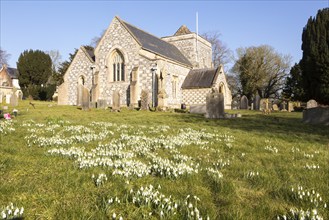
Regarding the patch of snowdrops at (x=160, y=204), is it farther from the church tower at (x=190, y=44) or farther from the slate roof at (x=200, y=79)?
the church tower at (x=190, y=44)

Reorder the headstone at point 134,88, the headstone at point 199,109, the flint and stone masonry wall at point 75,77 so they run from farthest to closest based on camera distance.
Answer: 1. the flint and stone masonry wall at point 75,77
2. the headstone at point 134,88
3. the headstone at point 199,109

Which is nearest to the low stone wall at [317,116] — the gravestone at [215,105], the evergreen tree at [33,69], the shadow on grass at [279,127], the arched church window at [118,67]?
the shadow on grass at [279,127]

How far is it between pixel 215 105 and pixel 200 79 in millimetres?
20652

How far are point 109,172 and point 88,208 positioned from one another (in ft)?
4.71

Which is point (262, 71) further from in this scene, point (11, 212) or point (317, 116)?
point (11, 212)

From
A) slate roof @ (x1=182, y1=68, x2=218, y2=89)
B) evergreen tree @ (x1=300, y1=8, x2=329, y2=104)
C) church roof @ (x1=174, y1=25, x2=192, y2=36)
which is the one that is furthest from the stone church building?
evergreen tree @ (x1=300, y1=8, x2=329, y2=104)

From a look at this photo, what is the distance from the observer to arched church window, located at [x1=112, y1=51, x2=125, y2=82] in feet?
112

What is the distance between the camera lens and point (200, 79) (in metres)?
38.8

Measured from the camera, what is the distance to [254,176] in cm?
455

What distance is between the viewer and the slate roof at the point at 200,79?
3747 cm

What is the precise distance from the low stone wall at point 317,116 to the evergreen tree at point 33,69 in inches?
2312

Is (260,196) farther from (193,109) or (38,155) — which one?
(193,109)

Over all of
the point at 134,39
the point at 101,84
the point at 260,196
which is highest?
the point at 134,39

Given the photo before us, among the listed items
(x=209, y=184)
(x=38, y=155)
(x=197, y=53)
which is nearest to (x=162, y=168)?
(x=209, y=184)
